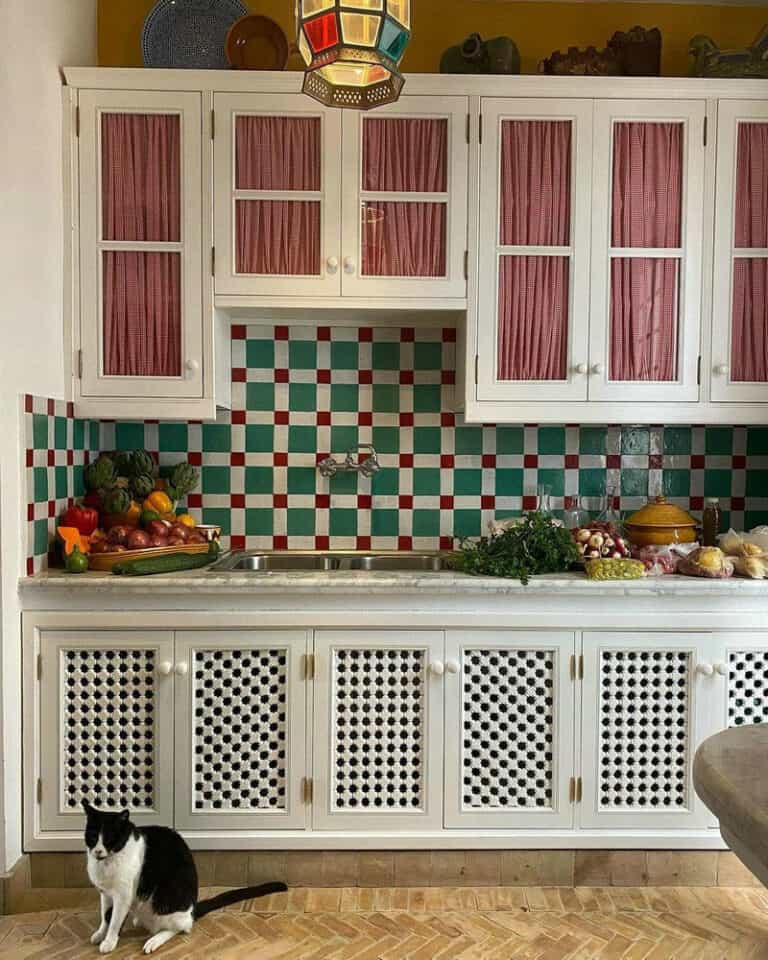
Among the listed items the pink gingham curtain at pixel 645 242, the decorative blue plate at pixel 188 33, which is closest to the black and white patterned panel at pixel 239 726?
the pink gingham curtain at pixel 645 242

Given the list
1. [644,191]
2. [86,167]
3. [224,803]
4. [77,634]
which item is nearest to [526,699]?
[224,803]

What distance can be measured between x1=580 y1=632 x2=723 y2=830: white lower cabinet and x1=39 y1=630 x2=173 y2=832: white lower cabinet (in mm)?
1302

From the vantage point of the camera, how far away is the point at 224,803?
2494 mm

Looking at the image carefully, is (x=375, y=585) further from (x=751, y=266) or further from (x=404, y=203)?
(x=751, y=266)

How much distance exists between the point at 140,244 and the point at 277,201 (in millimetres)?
474

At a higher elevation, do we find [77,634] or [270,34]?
[270,34]

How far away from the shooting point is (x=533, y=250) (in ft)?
8.86

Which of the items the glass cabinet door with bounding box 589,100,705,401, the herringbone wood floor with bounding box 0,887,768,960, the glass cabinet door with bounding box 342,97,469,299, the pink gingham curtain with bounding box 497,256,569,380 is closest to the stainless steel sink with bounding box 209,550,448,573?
the pink gingham curtain with bounding box 497,256,569,380

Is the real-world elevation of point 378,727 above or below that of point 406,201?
below

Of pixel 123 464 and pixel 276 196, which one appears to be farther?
pixel 123 464

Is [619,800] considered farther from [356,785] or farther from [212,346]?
[212,346]

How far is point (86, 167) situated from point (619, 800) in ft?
8.70

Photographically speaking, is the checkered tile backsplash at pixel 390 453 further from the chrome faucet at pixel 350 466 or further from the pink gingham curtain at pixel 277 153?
the pink gingham curtain at pixel 277 153

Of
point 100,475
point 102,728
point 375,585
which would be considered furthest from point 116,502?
point 375,585
